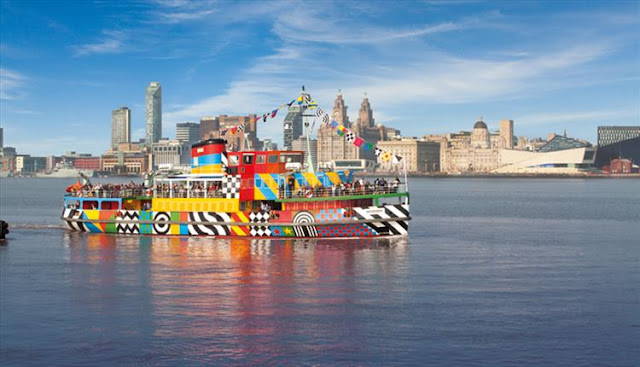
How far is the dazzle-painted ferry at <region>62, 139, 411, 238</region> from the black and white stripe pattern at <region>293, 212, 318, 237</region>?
68mm

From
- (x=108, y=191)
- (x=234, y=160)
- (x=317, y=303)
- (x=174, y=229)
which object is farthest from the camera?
(x=108, y=191)

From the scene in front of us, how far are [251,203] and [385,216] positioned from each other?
31.4 feet

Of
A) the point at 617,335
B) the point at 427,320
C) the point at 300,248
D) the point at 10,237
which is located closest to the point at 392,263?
the point at 300,248

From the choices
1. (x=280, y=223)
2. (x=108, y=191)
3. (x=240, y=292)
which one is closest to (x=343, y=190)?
(x=280, y=223)

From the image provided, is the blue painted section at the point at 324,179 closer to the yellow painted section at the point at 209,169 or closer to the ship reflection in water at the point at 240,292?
the ship reflection in water at the point at 240,292

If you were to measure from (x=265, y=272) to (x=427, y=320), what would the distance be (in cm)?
1267

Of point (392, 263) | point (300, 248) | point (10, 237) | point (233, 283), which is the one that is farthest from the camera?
point (10, 237)

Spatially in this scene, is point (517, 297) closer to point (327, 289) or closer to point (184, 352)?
point (327, 289)

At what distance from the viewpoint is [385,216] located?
53.2 metres

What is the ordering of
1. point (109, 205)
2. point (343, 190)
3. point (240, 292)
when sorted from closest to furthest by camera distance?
point (240, 292) → point (343, 190) → point (109, 205)

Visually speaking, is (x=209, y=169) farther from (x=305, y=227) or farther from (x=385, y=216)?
(x=385, y=216)

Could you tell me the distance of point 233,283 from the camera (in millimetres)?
37969

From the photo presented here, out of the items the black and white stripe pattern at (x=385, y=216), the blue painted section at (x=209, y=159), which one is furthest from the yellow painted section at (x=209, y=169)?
the black and white stripe pattern at (x=385, y=216)

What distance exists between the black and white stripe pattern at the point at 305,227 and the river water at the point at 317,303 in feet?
5.97
